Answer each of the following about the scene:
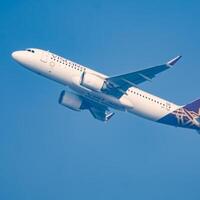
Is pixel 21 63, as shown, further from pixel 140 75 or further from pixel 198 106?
pixel 198 106

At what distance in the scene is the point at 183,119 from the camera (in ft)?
241

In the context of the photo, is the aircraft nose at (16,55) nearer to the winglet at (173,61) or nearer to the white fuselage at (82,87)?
the white fuselage at (82,87)

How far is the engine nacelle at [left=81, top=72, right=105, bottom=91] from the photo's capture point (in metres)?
69.8

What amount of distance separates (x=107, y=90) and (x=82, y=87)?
2643 millimetres

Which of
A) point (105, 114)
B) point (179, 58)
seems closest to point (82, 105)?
point (105, 114)

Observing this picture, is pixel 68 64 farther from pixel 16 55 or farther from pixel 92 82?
pixel 16 55

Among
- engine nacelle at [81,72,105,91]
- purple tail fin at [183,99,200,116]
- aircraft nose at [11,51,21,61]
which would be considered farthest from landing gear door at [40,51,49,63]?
purple tail fin at [183,99,200,116]

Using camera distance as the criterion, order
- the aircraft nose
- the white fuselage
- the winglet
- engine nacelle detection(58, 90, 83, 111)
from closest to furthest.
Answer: the winglet < the white fuselage < the aircraft nose < engine nacelle detection(58, 90, 83, 111)

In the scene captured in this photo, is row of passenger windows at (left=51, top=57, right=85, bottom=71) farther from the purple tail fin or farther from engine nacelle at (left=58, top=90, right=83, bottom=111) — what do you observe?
the purple tail fin

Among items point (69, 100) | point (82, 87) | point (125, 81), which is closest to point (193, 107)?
point (125, 81)

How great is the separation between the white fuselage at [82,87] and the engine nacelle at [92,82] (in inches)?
18.9

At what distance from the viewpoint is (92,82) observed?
6981cm

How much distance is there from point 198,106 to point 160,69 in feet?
29.5

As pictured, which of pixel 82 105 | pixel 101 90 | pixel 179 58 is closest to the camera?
pixel 179 58
